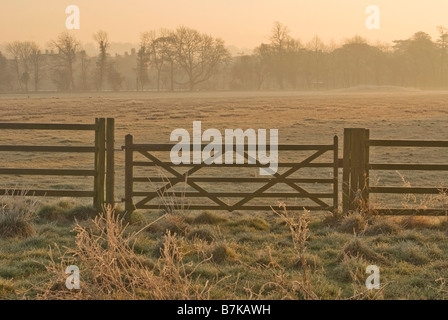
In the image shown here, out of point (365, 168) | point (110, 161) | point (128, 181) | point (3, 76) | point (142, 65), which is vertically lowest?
point (128, 181)

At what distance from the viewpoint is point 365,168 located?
423 inches

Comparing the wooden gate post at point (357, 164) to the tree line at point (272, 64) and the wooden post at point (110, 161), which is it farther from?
the tree line at point (272, 64)

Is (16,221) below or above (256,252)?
above

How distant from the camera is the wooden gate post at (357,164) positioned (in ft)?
35.1

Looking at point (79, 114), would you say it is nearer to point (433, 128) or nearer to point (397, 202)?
point (433, 128)

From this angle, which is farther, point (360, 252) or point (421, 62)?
point (421, 62)

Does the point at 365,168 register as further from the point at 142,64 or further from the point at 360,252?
the point at 142,64

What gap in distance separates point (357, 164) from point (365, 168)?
16 cm

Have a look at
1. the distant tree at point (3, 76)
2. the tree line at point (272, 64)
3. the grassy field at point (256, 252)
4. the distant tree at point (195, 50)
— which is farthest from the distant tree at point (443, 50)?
the grassy field at point (256, 252)

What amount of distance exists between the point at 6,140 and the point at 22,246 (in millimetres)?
22995

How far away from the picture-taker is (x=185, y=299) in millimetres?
4957

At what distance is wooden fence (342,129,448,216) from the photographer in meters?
10.5

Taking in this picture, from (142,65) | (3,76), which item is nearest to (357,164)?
(142,65)
